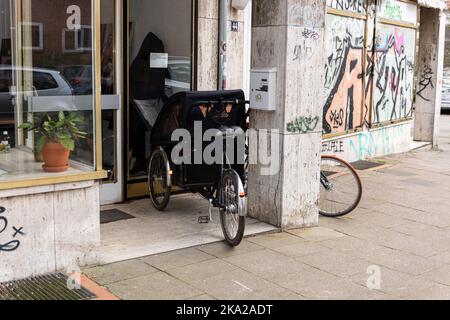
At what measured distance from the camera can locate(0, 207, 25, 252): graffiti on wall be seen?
464 centimetres

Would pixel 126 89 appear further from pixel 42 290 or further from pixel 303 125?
pixel 42 290

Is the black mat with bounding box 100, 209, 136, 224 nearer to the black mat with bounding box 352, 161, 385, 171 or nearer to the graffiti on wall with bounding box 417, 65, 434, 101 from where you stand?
the black mat with bounding box 352, 161, 385, 171

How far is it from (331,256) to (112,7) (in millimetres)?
3835

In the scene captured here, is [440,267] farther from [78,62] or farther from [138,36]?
[138,36]

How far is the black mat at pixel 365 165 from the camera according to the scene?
10295mm

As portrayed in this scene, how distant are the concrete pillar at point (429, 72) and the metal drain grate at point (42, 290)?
1018cm

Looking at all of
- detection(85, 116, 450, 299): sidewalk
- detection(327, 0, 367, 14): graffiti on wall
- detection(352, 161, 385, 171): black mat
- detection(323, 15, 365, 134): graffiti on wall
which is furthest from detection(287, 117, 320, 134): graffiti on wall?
detection(352, 161, 385, 171): black mat

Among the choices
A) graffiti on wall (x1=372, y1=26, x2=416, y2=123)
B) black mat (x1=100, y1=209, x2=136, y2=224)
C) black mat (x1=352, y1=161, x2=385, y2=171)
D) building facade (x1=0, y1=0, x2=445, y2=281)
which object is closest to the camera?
building facade (x1=0, y1=0, x2=445, y2=281)

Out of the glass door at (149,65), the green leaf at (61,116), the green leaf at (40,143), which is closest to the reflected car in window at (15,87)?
the green leaf at (61,116)

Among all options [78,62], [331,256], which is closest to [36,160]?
[78,62]

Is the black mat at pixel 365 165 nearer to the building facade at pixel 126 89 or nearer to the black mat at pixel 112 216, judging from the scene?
the building facade at pixel 126 89

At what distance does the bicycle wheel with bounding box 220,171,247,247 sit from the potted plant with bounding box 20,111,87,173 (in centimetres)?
146

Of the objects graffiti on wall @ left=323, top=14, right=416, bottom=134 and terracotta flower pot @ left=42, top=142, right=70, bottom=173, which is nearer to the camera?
terracotta flower pot @ left=42, top=142, right=70, bottom=173

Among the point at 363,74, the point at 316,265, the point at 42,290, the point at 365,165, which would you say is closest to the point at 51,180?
the point at 42,290
